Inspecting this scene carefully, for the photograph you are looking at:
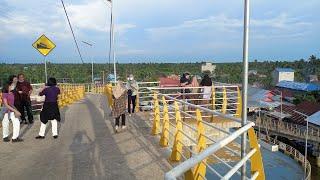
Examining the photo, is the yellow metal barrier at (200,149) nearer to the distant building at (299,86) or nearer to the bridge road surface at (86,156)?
the bridge road surface at (86,156)

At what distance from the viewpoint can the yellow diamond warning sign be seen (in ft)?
52.0

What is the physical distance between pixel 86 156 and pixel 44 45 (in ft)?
27.5

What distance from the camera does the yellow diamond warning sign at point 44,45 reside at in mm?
15852

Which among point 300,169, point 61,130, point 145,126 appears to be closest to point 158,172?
point 145,126

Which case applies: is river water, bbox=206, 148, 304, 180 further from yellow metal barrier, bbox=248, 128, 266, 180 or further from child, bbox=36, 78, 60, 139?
yellow metal barrier, bbox=248, 128, 266, 180

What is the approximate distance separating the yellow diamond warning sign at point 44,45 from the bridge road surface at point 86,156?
427cm

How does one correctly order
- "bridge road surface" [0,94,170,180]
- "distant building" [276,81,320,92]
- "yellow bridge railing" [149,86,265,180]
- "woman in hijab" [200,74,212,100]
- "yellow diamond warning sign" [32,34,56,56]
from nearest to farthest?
"yellow bridge railing" [149,86,265,180]
"bridge road surface" [0,94,170,180]
"woman in hijab" [200,74,212,100]
"yellow diamond warning sign" [32,34,56,56]
"distant building" [276,81,320,92]

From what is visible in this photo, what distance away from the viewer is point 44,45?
1596 centimetres

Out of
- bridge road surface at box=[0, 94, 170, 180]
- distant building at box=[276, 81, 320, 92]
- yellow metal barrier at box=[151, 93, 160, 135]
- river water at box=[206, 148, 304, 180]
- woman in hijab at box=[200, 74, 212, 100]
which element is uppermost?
woman in hijab at box=[200, 74, 212, 100]

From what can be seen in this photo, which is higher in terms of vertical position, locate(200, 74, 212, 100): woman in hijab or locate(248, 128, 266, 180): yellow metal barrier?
locate(200, 74, 212, 100): woman in hijab

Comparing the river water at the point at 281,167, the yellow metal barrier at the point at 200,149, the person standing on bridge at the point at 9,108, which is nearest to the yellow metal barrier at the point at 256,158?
the yellow metal barrier at the point at 200,149

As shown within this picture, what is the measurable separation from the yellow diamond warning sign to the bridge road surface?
4273 millimetres

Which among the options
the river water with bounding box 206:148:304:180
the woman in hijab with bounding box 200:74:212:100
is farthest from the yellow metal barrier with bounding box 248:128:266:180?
the river water with bounding box 206:148:304:180

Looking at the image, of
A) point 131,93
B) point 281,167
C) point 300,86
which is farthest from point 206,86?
point 300,86
